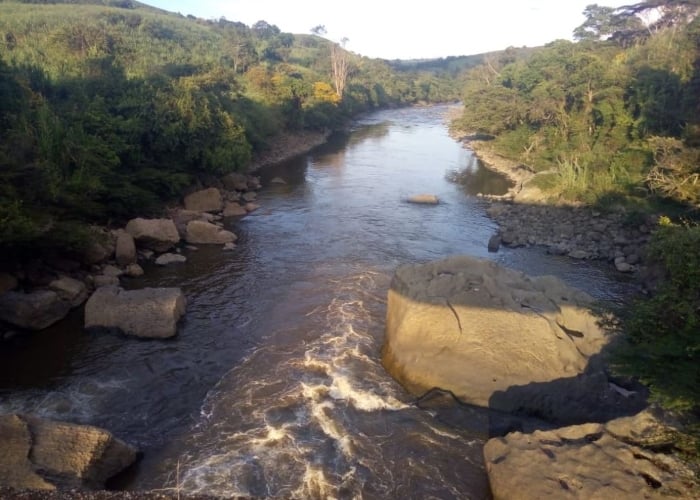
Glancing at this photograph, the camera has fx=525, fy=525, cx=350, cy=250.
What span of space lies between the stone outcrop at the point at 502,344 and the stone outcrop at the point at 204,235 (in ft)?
36.3

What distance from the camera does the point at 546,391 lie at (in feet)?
38.6

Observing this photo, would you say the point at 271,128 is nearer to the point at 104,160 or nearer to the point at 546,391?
the point at 104,160

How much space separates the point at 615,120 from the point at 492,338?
95.0 ft

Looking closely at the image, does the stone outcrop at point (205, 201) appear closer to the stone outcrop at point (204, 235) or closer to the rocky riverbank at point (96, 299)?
the rocky riverbank at point (96, 299)

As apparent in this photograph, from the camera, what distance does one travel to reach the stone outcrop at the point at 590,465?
7.90m

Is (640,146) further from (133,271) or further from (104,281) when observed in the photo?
(104,281)

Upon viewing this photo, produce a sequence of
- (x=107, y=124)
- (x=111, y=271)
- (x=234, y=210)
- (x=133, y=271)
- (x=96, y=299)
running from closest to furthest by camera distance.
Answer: (x=96, y=299), (x=111, y=271), (x=133, y=271), (x=107, y=124), (x=234, y=210)

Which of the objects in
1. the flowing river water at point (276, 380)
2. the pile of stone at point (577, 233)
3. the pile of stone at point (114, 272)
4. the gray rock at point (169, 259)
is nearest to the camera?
the flowing river water at point (276, 380)

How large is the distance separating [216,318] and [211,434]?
5858 mm

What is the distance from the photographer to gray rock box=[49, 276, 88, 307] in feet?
54.4

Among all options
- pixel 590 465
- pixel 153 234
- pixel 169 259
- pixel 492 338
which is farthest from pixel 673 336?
pixel 153 234

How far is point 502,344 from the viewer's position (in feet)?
41.1

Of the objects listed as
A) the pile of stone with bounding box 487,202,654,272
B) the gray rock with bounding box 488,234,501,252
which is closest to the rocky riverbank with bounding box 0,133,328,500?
the gray rock with bounding box 488,234,501,252

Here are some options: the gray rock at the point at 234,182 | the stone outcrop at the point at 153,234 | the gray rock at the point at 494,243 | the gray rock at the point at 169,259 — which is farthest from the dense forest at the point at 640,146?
the gray rock at the point at 234,182
